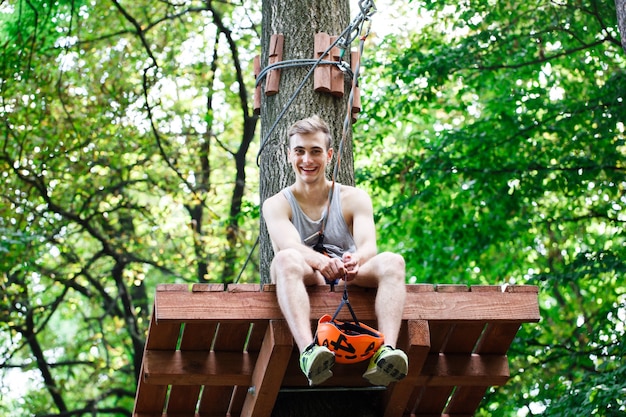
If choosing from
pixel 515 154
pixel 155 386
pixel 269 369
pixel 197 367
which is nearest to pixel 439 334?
pixel 269 369

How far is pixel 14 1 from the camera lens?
11.0 m

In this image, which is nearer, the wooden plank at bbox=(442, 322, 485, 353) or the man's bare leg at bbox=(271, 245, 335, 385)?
the man's bare leg at bbox=(271, 245, 335, 385)

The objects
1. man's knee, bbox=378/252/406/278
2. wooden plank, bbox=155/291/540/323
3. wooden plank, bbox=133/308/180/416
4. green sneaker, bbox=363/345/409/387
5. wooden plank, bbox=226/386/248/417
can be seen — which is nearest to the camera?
green sneaker, bbox=363/345/409/387

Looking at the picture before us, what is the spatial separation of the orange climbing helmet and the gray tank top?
768 mm

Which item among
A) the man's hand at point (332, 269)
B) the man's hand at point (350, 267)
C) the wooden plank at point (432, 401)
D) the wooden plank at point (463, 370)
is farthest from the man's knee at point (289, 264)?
the wooden plank at point (432, 401)

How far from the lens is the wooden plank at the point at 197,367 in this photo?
414 cm

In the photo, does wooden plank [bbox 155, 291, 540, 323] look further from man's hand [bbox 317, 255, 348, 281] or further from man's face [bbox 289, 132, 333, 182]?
man's face [bbox 289, 132, 333, 182]

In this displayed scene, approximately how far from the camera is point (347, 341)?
3629 mm

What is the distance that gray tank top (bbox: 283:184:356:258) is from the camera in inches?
174

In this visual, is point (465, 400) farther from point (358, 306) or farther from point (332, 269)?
point (332, 269)

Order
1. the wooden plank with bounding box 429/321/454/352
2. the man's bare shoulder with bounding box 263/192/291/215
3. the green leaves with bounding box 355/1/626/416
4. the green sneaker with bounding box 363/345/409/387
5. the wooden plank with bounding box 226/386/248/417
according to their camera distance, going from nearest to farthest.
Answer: the green sneaker with bounding box 363/345/409/387, the wooden plank with bounding box 429/321/454/352, the man's bare shoulder with bounding box 263/192/291/215, the wooden plank with bounding box 226/386/248/417, the green leaves with bounding box 355/1/626/416

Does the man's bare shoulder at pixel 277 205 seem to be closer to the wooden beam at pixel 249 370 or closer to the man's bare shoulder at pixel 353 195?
the man's bare shoulder at pixel 353 195

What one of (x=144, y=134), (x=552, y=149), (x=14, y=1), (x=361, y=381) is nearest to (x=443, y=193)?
(x=552, y=149)

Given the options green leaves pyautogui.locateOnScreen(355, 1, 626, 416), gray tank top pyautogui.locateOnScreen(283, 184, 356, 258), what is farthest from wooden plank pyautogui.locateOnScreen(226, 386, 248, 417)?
green leaves pyautogui.locateOnScreen(355, 1, 626, 416)
